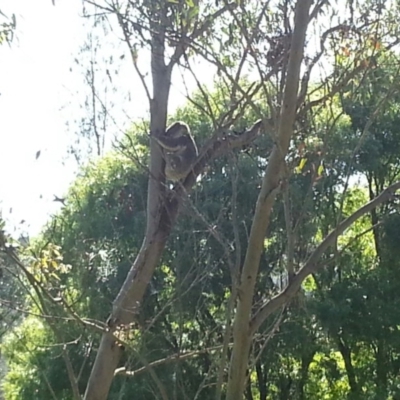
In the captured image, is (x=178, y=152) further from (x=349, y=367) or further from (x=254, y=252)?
(x=349, y=367)

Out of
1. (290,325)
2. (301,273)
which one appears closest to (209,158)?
(301,273)

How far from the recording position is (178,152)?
408 centimetres

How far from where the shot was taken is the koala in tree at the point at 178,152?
3.32 meters

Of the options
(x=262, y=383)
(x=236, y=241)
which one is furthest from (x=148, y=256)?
(x=262, y=383)

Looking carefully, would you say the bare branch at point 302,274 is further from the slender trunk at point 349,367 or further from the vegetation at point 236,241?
the slender trunk at point 349,367

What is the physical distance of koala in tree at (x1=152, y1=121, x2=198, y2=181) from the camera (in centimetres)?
332

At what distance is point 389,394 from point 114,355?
5.96m

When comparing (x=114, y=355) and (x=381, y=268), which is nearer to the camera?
(x=114, y=355)

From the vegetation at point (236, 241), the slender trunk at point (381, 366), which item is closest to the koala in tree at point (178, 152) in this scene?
the vegetation at point (236, 241)

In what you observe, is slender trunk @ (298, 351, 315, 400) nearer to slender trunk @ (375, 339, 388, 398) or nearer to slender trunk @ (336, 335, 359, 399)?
slender trunk @ (336, 335, 359, 399)

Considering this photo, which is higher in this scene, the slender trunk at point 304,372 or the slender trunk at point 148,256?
the slender trunk at point 304,372

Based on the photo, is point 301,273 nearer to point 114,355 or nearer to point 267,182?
point 267,182

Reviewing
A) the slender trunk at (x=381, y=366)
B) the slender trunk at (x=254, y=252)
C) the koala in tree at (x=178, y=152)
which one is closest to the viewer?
the slender trunk at (x=254, y=252)

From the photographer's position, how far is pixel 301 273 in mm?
2172
